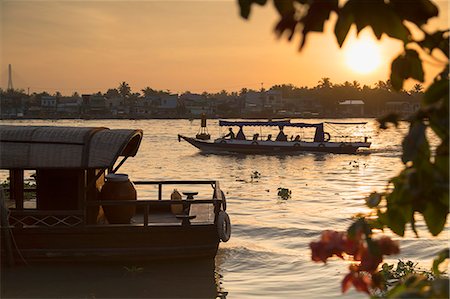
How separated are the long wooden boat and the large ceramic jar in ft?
0.19

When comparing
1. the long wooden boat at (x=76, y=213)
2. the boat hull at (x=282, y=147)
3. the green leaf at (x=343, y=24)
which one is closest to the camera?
the green leaf at (x=343, y=24)

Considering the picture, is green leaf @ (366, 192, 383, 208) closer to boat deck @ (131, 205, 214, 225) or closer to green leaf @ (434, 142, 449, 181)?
green leaf @ (434, 142, 449, 181)

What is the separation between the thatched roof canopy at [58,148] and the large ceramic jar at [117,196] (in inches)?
40.4

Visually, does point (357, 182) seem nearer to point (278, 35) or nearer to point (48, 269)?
point (48, 269)

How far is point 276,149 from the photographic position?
5162 centimetres

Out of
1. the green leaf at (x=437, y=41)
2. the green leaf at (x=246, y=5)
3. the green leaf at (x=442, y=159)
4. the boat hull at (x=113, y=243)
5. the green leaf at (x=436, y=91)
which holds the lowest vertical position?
the boat hull at (x=113, y=243)

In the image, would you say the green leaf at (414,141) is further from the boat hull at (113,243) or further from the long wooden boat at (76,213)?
the boat hull at (113,243)

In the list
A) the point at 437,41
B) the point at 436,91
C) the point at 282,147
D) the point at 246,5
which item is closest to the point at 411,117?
the point at 436,91

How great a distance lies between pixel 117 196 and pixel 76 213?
0.99 metres

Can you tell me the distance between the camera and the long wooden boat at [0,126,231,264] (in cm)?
1126

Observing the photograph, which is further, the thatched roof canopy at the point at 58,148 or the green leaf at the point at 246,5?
the thatched roof canopy at the point at 58,148

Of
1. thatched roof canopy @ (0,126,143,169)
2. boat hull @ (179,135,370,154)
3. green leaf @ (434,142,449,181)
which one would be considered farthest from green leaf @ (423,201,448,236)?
boat hull @ (179,135,370,154)

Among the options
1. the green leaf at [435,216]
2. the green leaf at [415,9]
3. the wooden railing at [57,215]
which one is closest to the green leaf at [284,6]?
the green leaf at [415,9]

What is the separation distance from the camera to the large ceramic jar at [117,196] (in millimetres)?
12070
